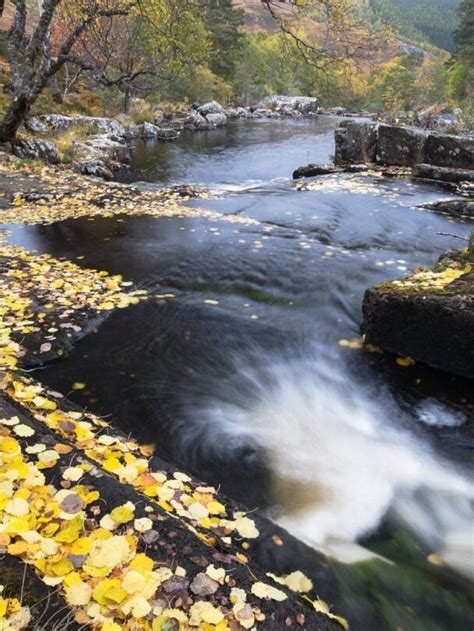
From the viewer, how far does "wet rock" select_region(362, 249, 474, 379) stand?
4.11m

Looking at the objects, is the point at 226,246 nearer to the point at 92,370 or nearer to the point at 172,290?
the point at 172,290

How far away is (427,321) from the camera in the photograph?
427 cm

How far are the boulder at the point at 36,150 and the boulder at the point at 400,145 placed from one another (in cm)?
1081

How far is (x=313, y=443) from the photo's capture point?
145 inches

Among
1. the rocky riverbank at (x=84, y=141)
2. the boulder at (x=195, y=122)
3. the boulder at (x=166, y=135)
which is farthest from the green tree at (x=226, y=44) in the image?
the boulder at (x=166, y=135)

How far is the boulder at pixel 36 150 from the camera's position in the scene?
13.5 m

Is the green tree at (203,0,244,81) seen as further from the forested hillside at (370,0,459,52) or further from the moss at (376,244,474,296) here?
the forested hillside at (370,0,459,52)

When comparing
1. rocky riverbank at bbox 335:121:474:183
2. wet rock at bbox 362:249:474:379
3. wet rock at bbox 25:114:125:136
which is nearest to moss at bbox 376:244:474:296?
wet rock at bbox 362:249:474:379

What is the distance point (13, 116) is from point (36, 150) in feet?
3.97

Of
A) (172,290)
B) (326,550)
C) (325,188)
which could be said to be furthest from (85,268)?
(325,188)

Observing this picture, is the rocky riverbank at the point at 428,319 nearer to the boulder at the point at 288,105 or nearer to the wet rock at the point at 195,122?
the wet rock at the point at 195,122

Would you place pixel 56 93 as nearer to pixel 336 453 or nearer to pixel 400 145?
pixel 400 145

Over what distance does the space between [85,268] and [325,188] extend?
8111 millimetres

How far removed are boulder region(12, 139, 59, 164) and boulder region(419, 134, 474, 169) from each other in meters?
11.9
